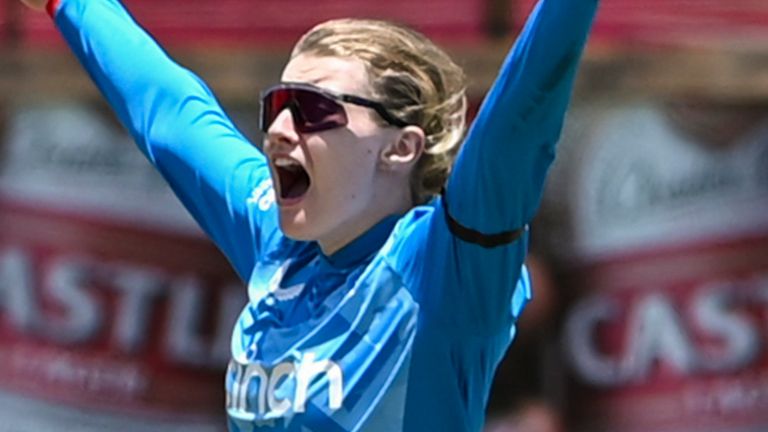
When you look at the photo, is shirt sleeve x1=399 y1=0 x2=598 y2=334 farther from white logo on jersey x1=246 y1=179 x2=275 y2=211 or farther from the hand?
the hand

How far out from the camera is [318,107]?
1.94 meters

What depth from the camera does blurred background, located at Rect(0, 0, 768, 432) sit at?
15.1ft

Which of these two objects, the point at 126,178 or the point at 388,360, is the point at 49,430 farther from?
the point at 388,360

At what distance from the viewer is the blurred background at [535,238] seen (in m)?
4.60

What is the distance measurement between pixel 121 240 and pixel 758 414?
179 centimetres

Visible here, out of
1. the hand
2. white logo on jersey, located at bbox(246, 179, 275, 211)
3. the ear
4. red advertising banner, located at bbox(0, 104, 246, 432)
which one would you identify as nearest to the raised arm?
the ear

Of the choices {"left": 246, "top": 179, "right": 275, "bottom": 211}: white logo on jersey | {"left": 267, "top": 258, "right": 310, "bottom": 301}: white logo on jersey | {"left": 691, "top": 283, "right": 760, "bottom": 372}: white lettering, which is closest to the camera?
{"left": 267, "top": 258, "right": 310, "bottom": 301}: white logo on jersey

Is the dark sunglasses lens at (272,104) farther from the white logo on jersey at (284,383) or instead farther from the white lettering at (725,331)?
the white lettering at (725,331)

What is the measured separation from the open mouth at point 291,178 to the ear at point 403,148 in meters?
0.09

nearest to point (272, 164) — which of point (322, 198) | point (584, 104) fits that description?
point (322, 198)

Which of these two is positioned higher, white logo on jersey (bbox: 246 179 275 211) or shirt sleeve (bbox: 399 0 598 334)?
shirt sleeve (bbox: 399 0 598 334)

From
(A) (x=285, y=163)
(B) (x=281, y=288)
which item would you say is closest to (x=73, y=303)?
(B) (x=281, y=288)

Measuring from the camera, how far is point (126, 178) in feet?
16.0

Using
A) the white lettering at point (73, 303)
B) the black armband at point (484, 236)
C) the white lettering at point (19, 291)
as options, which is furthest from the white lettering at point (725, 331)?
the black armband at point (484, 236)
